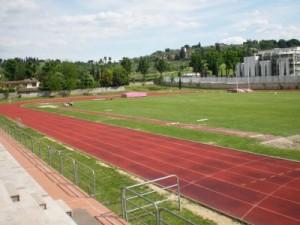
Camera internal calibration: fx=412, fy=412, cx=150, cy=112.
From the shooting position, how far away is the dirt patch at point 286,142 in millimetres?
22553

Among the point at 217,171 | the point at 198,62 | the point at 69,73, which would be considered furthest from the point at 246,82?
the point at 217,171

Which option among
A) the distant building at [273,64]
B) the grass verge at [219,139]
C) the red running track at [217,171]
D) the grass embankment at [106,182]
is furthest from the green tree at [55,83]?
the grass embankment at [106,182]

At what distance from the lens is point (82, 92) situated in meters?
103

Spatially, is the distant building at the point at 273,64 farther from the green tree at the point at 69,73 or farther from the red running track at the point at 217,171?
the red running track at the point at 217,171

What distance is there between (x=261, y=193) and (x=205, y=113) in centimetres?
2789

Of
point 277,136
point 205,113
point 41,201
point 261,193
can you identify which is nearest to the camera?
point 41,201

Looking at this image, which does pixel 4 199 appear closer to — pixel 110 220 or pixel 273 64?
pixel 110 220

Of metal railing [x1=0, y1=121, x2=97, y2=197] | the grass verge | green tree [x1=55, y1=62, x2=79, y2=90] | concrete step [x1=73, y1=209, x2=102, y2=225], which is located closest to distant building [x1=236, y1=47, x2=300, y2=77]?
green tree [x1=55, y1=62, x2=79, y2=90]

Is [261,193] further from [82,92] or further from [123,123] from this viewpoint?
[82,92]

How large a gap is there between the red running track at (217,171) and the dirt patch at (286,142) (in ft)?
8.63

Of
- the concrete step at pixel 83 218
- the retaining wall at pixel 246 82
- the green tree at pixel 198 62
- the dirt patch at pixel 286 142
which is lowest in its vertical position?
the concrete step at pixel 83 218

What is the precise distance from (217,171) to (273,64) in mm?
95471

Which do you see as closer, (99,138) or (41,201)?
(41,201)

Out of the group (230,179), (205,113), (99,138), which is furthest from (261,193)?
(205,113)
